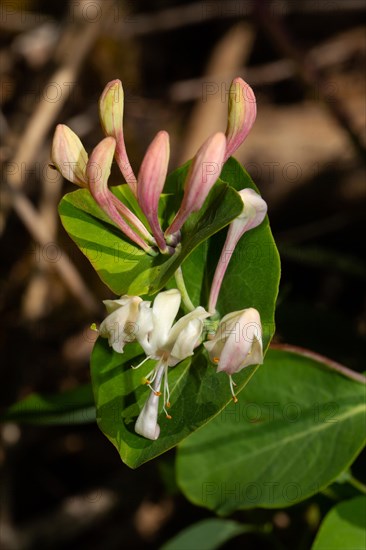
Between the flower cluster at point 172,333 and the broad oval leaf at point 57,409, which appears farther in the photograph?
the broad oval leaf at point 57,409

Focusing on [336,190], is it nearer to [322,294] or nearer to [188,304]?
[322,294]

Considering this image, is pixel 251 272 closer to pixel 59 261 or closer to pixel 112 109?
pixel 112 109

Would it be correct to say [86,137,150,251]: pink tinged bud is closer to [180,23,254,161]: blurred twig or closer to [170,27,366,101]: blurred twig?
[180,23,254,161]: blurred twig

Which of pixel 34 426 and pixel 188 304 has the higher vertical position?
pixel 188 304

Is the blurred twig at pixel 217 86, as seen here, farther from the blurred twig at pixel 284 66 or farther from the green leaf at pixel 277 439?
the green leaf at pixel 277 439

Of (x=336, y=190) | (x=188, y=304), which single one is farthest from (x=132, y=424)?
(x=336, y=190)

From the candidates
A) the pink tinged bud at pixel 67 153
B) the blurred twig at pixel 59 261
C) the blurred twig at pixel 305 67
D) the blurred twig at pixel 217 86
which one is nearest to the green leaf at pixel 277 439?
the pink tinged bud at pixel 67 153

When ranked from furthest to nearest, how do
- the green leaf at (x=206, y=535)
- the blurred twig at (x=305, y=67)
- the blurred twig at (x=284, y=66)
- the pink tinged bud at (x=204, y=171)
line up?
the blurred twig at (x=284, y=66), the blurred twig at (x=305, y=67), the green leaf at (x=206, y=535), the pink tinged bud at (x=204, y=171)
